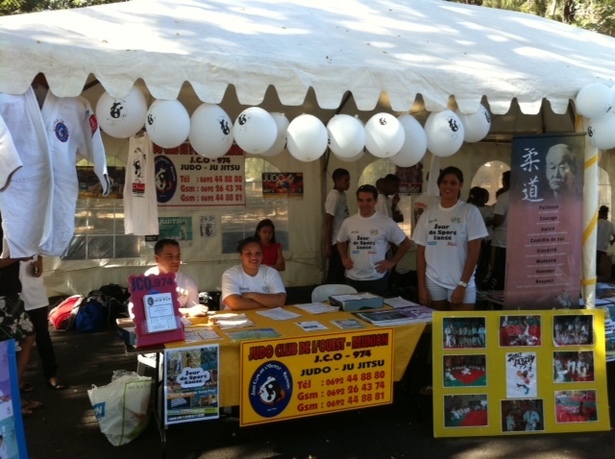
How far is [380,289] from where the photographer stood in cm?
456

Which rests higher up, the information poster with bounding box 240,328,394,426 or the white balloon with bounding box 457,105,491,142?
the white balloon with bounding box 457,105,491,142

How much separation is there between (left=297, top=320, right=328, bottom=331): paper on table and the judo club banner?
1.27 m

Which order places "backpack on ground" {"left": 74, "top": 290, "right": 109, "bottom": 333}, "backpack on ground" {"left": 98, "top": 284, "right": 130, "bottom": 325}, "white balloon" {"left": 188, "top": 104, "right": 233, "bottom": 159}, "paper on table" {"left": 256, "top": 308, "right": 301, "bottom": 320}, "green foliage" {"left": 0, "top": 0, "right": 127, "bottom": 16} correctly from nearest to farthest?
"white balloon" {"left": 188, "top": 104, "right": 233, "bottom": 159}
"paper on table" {"left": 256, "top": 308, "right": 301, "bottom": 320}
"backpack on ground" {"left": 74, "top": 290, "right": 109, "bottom": 333}
"backpack on ground" {"left": 98, "top": 284, "right": 130, "bottom": 325}
"green foliage" {"left": 0, "top": 0, "right": 127, "bottom": 16}

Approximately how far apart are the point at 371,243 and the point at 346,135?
1.53 metres

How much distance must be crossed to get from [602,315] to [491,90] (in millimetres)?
1645

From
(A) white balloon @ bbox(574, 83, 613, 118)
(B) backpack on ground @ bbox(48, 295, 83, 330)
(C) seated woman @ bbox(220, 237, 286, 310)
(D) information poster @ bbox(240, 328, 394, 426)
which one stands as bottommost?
(B) backpack on ground @ bbox(48, 295, 83, 330)

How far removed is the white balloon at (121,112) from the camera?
2840 mm

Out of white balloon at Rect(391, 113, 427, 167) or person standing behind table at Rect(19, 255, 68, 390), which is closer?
white balloon at Rect(391, 113, 427, 167)

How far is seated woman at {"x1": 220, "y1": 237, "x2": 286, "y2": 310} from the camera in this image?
384 cm

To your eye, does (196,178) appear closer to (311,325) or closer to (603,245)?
(311,325)

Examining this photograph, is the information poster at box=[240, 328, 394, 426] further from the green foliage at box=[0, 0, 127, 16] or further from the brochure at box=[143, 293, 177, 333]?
the green foliage at box=[0, 0, 127, 16]

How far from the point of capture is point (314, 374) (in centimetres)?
320

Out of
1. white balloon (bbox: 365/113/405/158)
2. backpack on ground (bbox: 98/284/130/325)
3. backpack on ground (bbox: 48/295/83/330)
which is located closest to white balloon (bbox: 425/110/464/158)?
white balloon (bbox: 365/113/405/158)

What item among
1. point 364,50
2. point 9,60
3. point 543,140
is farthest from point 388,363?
point 9,60
